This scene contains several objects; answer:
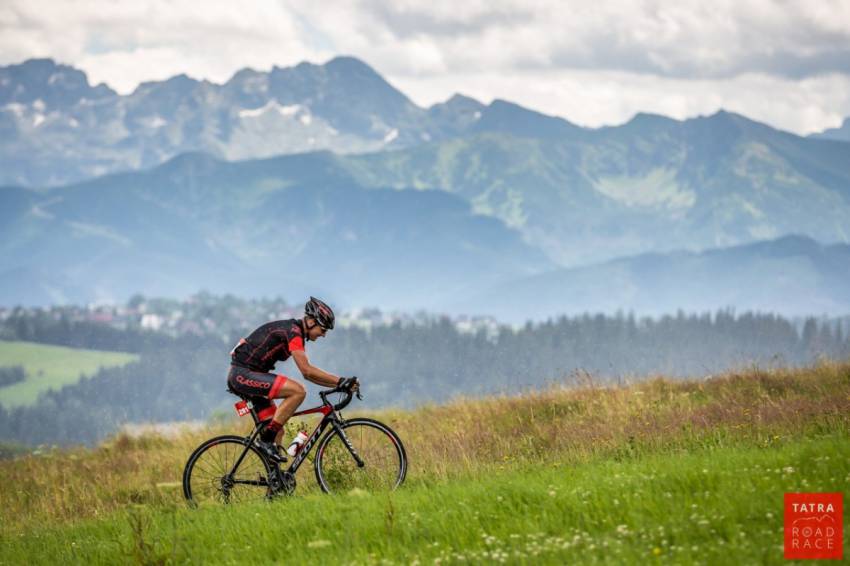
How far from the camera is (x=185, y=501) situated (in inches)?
512

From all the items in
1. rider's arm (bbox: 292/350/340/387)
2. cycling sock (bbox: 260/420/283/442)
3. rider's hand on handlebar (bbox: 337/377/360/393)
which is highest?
rider's arm (bbox: 292/350/340/387)

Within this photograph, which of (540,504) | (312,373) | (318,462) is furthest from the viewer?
(318,462)

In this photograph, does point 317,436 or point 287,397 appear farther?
point 317,436

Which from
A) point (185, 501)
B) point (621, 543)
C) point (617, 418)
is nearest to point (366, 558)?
point (621, 543)

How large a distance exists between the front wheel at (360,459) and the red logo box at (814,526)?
488 cm

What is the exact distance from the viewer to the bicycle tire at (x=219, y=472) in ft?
41.4

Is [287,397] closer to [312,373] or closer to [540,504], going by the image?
[312,373]

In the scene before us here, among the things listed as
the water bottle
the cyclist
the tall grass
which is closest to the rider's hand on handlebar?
the cyclist

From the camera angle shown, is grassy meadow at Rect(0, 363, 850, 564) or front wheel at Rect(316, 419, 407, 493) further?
front wheel at Rect(316, 419, 407, 493)

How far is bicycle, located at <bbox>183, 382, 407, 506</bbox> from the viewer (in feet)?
40.5

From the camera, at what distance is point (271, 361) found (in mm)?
12602

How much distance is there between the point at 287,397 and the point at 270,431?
0.54 meters

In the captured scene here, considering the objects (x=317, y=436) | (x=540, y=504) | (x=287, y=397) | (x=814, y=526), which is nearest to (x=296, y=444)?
(x=317, y=436)

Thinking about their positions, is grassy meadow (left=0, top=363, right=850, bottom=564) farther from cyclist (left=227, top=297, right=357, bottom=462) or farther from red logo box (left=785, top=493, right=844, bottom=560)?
cyclist (left=227, top=297, right=357, bottom=462)
